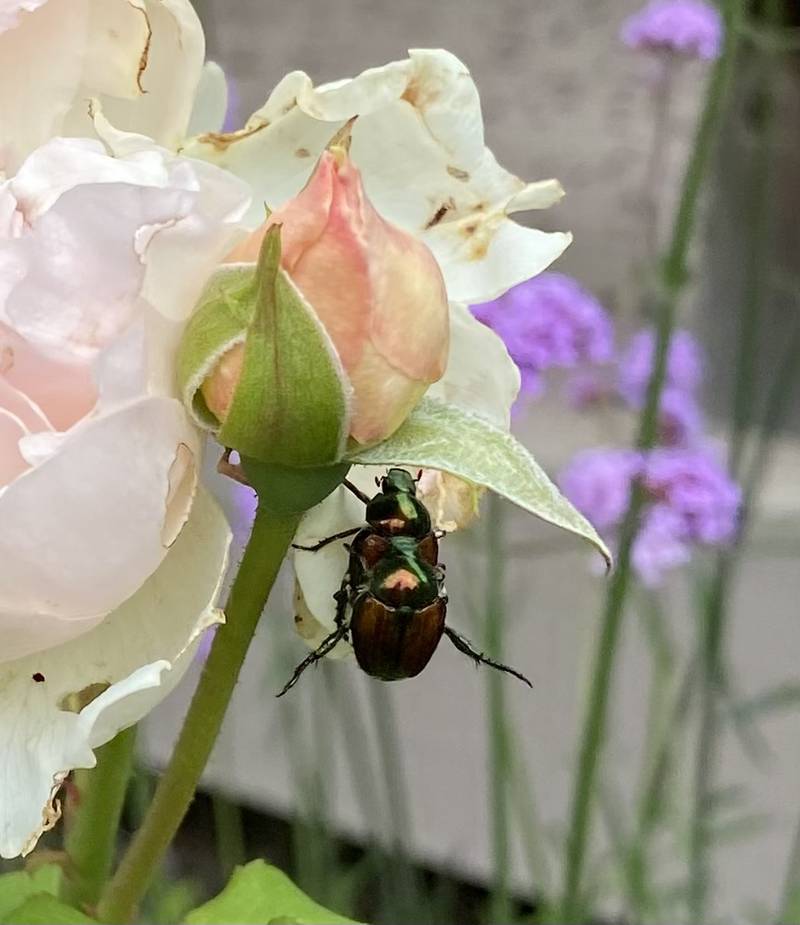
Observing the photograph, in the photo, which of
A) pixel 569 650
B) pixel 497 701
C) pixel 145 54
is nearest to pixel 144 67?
pixel 145 54

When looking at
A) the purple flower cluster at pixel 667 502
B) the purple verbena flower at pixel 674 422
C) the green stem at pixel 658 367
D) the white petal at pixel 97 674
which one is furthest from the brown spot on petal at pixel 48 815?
the purple verbena flower at pixel 674 422

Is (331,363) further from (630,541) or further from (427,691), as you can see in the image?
(427,691)

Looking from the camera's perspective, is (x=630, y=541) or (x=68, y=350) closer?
(x=68, y=350)

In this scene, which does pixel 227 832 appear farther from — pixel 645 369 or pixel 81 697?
pixel 81 697

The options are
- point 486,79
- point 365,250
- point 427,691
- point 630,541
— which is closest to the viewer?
point 365,250

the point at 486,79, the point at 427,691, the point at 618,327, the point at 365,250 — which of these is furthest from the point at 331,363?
the point at 486,79

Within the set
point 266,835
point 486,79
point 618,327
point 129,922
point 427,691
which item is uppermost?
point 129,922

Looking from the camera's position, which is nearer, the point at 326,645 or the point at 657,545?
the point at 326,645

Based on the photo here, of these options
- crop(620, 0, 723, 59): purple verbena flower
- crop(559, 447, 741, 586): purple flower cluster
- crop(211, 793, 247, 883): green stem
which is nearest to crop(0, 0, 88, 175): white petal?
crop(559, 447, 741, 586): purple flower cluster
